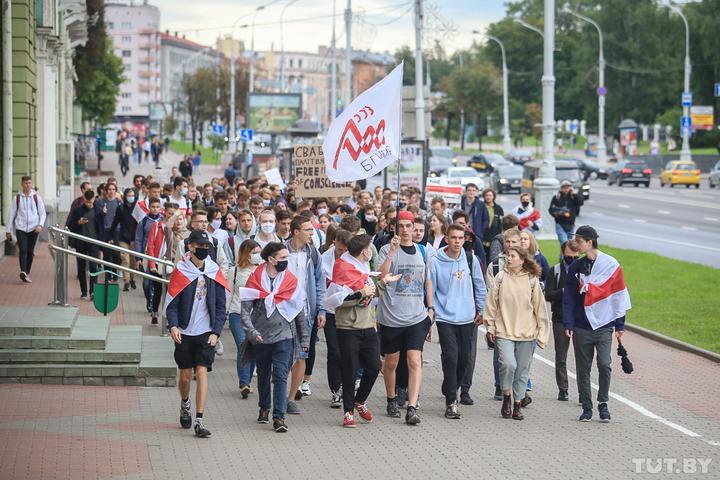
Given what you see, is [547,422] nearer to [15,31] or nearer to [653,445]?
[653,445]

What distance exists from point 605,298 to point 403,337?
72.0 inches

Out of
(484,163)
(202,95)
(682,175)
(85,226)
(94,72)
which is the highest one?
(202,95)

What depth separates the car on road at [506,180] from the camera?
6350 cm

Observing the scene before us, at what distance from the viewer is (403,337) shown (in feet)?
39.0

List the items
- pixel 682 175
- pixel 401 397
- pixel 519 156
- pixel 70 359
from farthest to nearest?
pixel 519 156 → pixel 682 175 → pixel 70 359 → pixel 401 397

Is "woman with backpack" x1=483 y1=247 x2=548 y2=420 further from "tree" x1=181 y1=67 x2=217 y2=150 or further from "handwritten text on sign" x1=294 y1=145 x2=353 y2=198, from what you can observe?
"tree" x1=181 y1=67 x2=217 y2=150

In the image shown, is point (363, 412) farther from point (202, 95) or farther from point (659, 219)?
point (202, 95)

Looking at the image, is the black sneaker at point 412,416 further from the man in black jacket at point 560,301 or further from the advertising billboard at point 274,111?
the advertising billboard at point 274,111

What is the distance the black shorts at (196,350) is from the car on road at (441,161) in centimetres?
4902

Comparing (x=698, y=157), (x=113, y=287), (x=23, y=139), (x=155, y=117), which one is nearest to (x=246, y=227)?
(x=113, y=287)

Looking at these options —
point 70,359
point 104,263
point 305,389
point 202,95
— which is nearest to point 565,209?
point 104,263

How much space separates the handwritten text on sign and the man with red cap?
18.9ft

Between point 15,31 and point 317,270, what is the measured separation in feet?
52.8

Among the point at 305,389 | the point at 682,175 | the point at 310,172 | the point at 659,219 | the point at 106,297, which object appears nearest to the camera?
the point at 305,389
